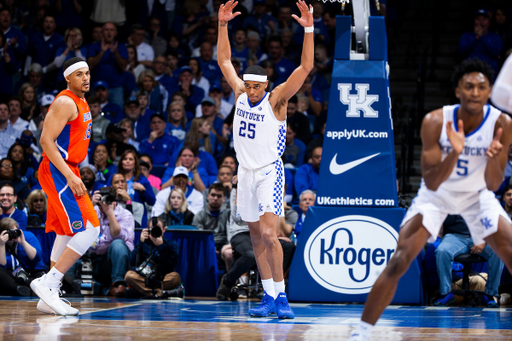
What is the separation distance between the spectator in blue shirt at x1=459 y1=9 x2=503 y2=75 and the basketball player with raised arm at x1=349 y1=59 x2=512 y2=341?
27.6 ft

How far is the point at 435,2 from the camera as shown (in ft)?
45.8

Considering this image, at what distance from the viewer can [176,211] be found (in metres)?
9.20

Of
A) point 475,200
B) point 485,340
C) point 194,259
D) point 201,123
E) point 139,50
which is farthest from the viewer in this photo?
point 139,50

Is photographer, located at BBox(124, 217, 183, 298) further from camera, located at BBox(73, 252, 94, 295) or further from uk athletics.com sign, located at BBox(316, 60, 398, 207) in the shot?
uk athletics.com sign, located at BBox(316, 60, 398, 207)

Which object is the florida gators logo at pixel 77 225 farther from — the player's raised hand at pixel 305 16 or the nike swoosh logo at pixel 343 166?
the nike swoosh logo at pixel 343 166

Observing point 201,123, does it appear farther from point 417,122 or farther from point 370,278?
point 370,278

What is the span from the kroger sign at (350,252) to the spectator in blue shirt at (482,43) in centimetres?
589

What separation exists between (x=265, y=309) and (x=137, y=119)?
6696mm

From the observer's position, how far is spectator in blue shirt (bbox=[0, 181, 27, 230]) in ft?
28.0

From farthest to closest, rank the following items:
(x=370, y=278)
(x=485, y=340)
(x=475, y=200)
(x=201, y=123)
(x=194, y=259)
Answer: (x=201, y=123), (x=194, y=259), (x=370, y=278), (x=485, y=340), (x=475, y=200)

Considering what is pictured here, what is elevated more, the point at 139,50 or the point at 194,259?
the point at 139,50

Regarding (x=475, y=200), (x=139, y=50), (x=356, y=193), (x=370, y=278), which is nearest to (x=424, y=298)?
(x=370, y=278)

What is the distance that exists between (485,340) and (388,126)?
3419 millimetres

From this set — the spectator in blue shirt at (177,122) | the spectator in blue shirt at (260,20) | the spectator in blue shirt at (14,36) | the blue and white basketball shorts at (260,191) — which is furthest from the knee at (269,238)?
the spectator in blue shirt at (14,36)
